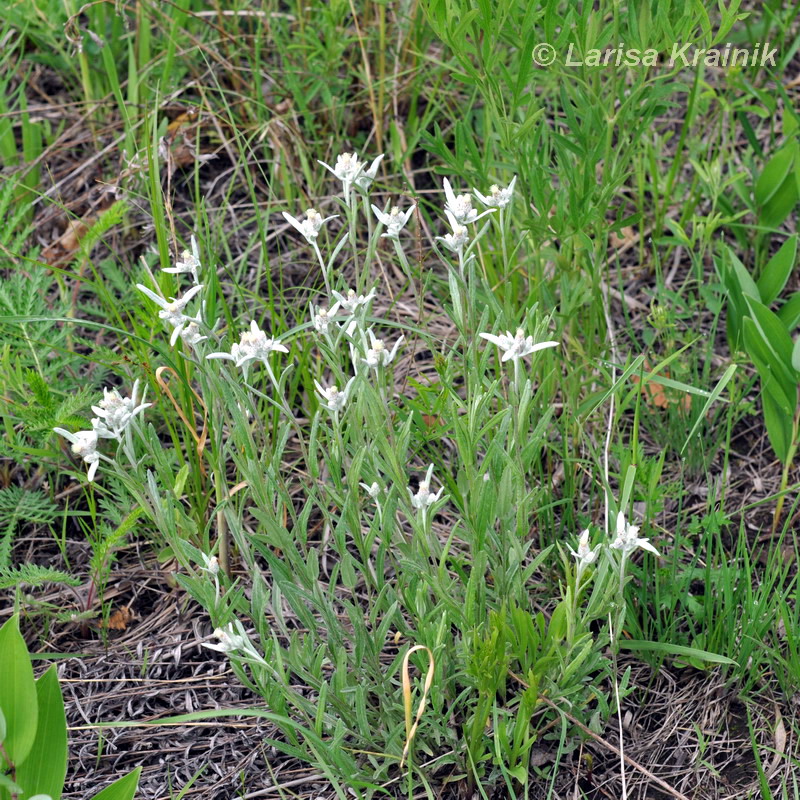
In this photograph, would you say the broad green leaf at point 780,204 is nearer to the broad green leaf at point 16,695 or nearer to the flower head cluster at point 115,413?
the flower head cluster at point 115,413

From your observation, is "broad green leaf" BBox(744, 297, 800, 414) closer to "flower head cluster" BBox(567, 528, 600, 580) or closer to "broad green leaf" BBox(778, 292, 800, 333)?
"broad green leaf" BBox(778, 292, 800, 333)

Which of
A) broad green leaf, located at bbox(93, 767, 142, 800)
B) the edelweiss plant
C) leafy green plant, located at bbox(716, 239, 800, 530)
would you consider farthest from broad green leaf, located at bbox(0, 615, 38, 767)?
leafy green plant, located at bbox(716, 239, 800, 530)

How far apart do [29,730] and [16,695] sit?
2.5 inches

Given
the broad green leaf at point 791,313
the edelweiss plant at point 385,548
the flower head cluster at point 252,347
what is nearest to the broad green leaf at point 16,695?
the edelweiss plant at point 385,548

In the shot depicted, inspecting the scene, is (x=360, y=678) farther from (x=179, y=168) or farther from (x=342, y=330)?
(x=179, y=168)

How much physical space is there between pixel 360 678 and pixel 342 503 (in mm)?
397

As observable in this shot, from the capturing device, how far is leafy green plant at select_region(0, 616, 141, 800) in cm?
153

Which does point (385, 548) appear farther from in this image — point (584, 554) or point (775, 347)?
point (775, 347)

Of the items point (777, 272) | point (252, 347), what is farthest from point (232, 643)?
point (777, 272)

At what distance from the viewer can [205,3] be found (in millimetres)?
3396

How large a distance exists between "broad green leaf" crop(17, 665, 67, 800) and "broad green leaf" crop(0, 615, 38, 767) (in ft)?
0.15

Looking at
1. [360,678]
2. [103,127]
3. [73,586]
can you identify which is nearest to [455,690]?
[360,678]

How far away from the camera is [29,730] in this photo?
152 cm

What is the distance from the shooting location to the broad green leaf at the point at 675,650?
5.92ft
